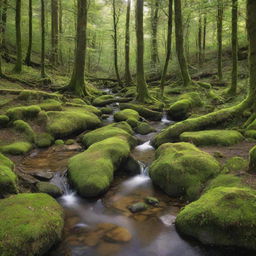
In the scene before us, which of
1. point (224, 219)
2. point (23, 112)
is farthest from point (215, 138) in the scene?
point (23, 112)

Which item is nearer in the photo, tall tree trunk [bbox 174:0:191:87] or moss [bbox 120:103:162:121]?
moss [bbox 120:103:162:121]

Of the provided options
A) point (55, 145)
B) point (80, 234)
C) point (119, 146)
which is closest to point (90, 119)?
point (55, 145)

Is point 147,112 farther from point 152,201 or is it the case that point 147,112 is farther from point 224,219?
point 224,219

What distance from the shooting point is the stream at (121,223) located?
4.82m

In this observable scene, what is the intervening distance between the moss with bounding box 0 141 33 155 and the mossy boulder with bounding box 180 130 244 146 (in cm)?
563

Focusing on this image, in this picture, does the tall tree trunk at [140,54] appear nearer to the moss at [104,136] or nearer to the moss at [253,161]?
the moss at [104,136]

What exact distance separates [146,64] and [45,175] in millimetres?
21640

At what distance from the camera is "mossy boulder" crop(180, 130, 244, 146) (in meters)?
8.86

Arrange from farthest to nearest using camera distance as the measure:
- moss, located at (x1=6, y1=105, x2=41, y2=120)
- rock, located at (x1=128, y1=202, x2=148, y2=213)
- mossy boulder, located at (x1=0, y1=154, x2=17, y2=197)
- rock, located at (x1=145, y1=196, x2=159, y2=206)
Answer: moss, located at (x1=6, y1=105, x2=41, y2=120)
rock, located at (x1=145, y1=196, x2=159, y2=206)
rock, located at (x1=128, y1=202, x2=148, y2=213)
mossy boulder, located at (x1=0, y1=154, x2=17, y2=197)

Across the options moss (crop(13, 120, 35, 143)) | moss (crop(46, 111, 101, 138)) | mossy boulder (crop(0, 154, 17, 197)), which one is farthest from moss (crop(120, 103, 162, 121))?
mossy boulder (crop(0, 154, 17, 197))

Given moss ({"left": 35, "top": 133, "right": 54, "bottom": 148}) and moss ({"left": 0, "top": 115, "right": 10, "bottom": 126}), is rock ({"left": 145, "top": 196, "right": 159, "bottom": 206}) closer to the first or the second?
moss ({"left": 35, "top": 133, "right": 54, "bottom": 148})

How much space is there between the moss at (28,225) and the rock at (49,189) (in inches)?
38.6

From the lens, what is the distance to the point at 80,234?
5312 mm

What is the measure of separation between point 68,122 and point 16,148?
9.43 ft
